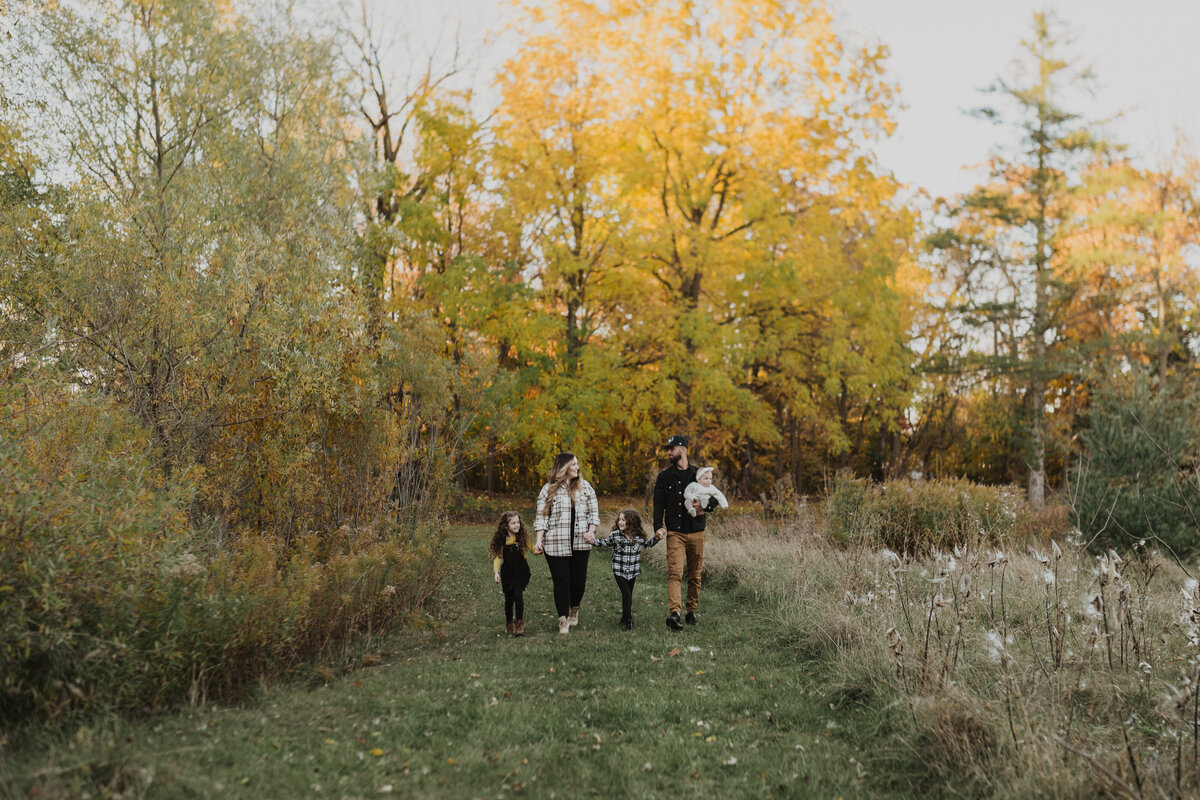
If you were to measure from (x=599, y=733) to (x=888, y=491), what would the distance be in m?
9.18

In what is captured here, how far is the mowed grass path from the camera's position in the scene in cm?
347

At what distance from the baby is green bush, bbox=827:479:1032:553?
13.6 feet

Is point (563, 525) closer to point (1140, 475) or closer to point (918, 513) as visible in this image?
point (918, 513)

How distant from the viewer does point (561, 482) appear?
298 inches

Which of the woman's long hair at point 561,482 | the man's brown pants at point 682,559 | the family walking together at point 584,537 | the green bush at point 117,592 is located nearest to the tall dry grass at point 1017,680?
the man's brown pants at point 682,559

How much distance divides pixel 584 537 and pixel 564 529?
26 centimetres

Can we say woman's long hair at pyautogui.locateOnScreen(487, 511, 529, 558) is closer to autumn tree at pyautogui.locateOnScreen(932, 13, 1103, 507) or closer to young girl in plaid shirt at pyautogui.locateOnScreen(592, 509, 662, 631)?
young girl in plaid shirt at pyautogui.locateOnScreen(592, 509, 662, 631)

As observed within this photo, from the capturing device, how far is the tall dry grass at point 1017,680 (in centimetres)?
355

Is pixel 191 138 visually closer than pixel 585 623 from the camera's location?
No

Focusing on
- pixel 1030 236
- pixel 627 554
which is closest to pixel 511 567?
pixel 627 554

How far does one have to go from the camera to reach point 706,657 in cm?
637

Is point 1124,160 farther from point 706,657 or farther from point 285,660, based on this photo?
point 285,660

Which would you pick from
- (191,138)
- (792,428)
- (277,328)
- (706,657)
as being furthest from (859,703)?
(792,428)

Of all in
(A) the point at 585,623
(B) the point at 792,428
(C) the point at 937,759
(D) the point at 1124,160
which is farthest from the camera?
(B) the point at 792,428
